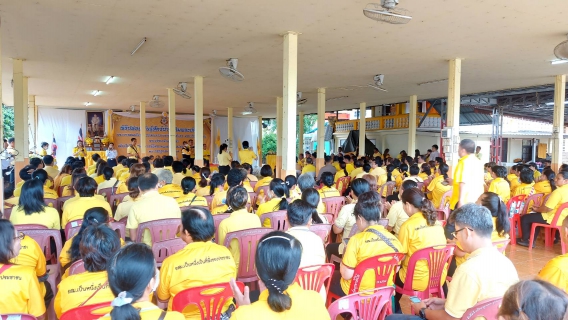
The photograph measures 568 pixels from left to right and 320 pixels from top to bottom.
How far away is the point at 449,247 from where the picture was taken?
9.53ft

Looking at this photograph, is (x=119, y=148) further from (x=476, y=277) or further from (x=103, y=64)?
(x=476, y=277)

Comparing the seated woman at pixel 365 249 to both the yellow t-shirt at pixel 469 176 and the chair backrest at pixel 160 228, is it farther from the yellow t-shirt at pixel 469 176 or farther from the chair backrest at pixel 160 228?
the yellow t-shirt at pixel 469 176

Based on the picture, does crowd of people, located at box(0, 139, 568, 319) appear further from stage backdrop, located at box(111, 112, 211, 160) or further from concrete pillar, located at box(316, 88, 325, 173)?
stage backdrop, located at box(111, 112, 211, 160)

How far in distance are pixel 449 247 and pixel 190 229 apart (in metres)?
1.92

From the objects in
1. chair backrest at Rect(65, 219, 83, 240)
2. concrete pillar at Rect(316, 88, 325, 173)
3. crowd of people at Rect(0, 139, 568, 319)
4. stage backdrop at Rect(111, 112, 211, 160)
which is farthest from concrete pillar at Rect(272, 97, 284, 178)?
chair backrest at Rect(65, 219, 83, 240)

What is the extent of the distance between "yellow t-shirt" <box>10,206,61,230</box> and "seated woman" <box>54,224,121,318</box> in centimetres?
178

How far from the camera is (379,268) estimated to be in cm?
258

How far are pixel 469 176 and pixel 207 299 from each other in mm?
4156

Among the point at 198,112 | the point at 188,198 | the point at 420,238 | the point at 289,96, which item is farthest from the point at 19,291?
the point at 198,112

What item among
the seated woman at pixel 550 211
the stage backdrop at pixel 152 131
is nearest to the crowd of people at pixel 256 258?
the seated woman at pixel 550 211

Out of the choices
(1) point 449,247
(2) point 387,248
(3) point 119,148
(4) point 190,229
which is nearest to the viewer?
(4) point 190,229

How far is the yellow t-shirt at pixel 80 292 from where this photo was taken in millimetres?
1818

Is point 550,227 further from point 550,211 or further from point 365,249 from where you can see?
point 365,249

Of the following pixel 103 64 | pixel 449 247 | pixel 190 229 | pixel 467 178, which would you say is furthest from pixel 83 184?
pixel 103 64
